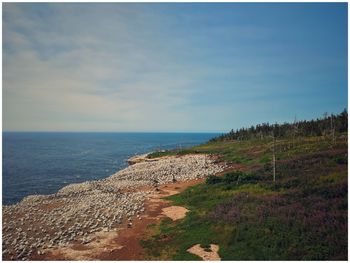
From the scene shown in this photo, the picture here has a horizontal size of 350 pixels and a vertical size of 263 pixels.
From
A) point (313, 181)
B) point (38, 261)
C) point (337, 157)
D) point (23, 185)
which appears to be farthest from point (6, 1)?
point (23, 185)

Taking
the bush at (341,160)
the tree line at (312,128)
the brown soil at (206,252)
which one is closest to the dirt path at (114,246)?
the brown soil at (206,252)

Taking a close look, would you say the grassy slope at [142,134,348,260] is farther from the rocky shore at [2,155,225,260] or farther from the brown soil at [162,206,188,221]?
the rocky shore at [2,155,225,260]

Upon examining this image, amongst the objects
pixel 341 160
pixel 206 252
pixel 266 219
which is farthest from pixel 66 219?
pixel 341 160

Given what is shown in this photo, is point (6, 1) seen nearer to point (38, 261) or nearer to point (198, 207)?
point (38, 261)

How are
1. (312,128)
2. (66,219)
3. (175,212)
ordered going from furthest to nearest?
(312,128), (175,212), (66,219)

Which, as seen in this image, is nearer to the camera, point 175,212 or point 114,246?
point 114,246

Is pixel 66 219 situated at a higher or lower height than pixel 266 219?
lower

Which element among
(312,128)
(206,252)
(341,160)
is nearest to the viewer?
(206,252)

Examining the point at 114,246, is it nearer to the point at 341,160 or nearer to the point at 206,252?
the point at 206,252

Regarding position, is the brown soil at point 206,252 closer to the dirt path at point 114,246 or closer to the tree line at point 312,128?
the dirt path at point 114,246
